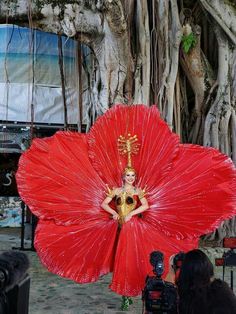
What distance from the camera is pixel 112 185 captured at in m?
3.61

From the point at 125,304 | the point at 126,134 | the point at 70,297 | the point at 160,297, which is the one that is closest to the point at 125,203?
the point at 126,134

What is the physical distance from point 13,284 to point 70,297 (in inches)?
96.0

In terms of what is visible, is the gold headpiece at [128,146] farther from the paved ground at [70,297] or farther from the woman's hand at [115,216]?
the paved ground at [70,297]

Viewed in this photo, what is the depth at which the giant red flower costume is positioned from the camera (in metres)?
3.29

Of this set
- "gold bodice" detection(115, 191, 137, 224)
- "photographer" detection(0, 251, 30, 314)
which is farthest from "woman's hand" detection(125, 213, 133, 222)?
"photographer" detection(0, 251, 30, 314)

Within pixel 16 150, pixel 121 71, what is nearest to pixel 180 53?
pixel 121 71

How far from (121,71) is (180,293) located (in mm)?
3202

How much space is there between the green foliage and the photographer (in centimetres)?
387

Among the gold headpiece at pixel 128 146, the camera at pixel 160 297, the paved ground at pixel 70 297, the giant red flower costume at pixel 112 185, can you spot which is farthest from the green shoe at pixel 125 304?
the camera at pixel 160 297

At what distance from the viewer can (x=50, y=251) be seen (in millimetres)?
3279

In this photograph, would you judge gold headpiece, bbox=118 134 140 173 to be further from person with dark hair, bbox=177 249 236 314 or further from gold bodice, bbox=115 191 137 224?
person with dark hair, bbox=177 249 236 314

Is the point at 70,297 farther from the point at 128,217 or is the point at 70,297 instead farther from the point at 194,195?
Result: the point at 194,195

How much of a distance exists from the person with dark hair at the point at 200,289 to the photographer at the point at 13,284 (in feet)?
1.81

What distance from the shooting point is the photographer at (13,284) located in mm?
1335
